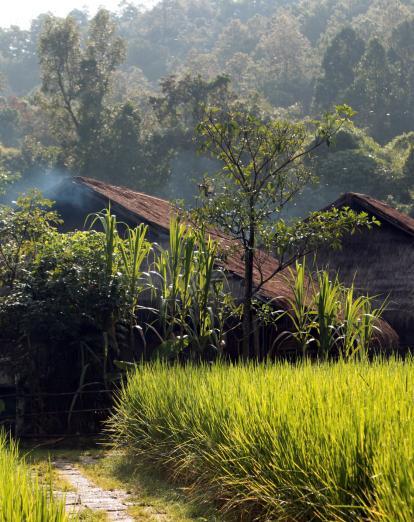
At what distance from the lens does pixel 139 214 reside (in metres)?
15.1

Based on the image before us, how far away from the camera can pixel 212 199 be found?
467 inches

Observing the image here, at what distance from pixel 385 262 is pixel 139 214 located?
6.62 meters

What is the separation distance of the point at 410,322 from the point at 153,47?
71945 millimetres

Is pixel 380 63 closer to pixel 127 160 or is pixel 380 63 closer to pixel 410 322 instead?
pixel 127 160

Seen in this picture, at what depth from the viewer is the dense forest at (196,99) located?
39406 millimetres

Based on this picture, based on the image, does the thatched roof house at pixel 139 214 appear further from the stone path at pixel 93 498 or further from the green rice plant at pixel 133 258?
the stone path at pixel 93 498

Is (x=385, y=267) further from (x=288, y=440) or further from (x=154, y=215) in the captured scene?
(x=288, y=440)

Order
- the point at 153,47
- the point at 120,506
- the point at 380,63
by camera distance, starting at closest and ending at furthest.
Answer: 1. the point at 120,506
2. the point at 380,63
3. the point at 153,47

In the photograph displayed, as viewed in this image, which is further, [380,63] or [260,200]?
[380,63]

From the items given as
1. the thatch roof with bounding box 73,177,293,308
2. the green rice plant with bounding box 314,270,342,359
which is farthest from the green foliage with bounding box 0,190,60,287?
the green rice plant with bounding box 314,270,342,359

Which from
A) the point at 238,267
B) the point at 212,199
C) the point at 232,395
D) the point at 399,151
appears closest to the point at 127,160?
the point at 399,151

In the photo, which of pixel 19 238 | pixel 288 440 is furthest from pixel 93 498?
pixel 19 238

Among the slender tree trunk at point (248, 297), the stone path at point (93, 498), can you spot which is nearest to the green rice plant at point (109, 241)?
the slender tree trunk at point (248, 297)

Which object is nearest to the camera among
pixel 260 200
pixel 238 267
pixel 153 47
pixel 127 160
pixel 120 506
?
pixel 120 506
